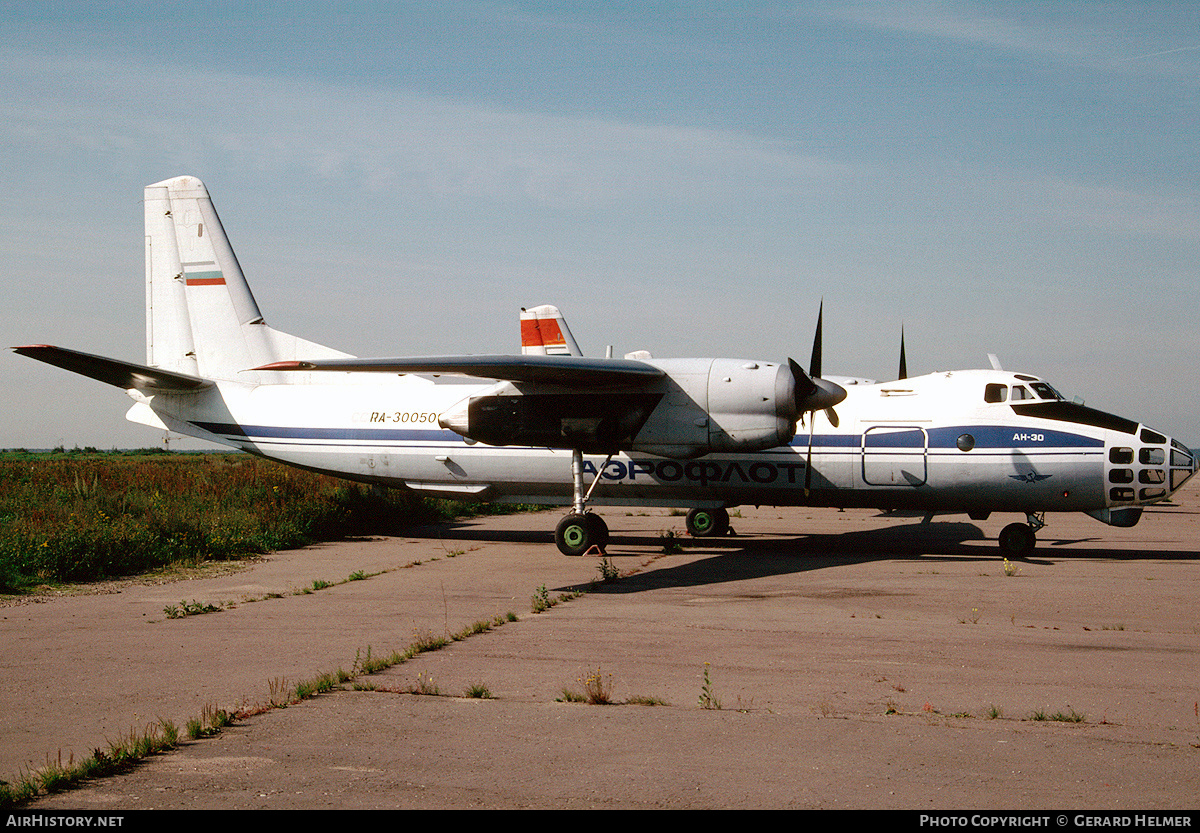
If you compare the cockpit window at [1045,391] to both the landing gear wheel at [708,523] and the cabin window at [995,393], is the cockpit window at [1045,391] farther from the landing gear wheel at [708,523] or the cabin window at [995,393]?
the landing gear wheel at [708,523]

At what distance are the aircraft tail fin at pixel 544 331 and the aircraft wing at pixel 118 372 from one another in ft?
40.2

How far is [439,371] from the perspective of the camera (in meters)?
14.3

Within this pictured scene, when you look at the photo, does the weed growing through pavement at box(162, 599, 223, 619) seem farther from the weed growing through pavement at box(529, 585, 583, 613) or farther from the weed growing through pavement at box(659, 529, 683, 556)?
the weed growing through pavement at box(659, 529, 683, 556)

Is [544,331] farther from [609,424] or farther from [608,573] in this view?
[608,573]

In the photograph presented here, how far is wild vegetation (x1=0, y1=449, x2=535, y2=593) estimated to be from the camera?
1399 centimetres

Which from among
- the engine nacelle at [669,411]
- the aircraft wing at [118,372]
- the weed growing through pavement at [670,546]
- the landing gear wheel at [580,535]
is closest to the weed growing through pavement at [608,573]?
the landing gear wheel at [580,535]

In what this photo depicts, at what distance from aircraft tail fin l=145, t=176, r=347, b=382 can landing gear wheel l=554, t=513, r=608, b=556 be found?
332 inches

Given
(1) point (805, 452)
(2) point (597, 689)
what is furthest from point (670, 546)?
(2) point (597, 689)

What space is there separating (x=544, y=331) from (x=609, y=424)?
51.0 feet

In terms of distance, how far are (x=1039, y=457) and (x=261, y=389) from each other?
16004mm

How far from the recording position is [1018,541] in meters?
16.6

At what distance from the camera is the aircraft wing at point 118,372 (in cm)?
1602

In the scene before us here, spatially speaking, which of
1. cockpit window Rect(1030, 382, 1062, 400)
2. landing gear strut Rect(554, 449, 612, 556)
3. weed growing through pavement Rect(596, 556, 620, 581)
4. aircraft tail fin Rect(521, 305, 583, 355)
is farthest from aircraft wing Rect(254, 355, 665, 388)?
aircraft tail fin Rect(521, 305, 583, 355)

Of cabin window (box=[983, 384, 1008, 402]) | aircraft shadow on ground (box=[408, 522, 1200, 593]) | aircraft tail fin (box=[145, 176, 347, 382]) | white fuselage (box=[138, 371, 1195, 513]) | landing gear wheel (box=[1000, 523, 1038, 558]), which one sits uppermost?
aircraft tail fin (box=[145, 176, 347, 382])
